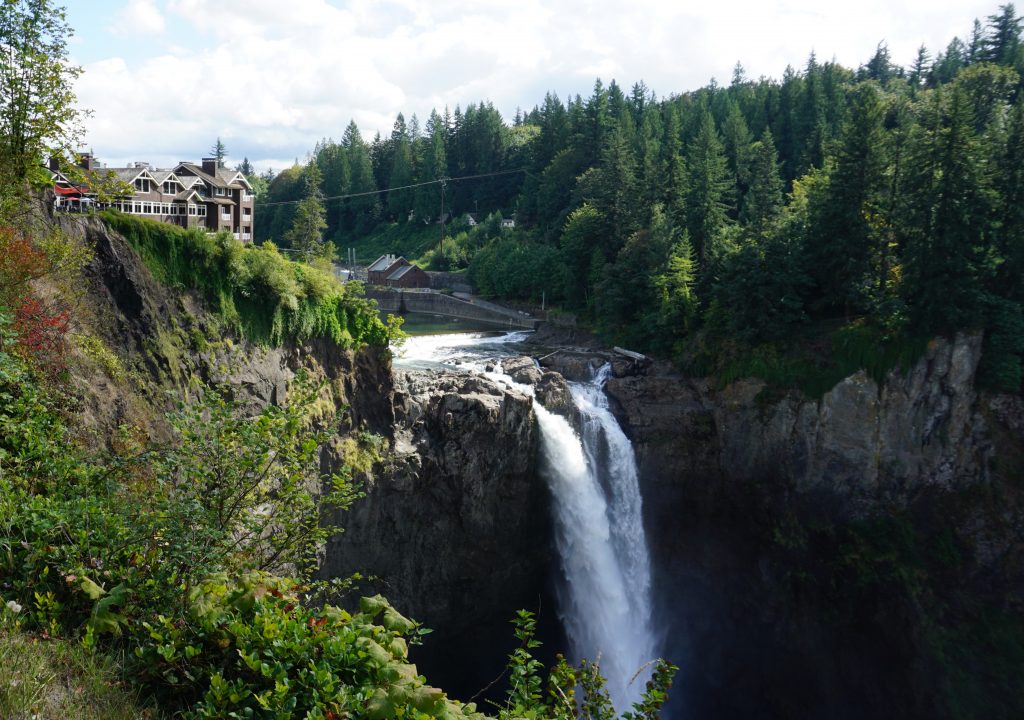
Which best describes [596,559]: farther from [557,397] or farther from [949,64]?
[949,64]

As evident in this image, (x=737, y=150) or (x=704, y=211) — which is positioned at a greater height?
(x=737, y=150)

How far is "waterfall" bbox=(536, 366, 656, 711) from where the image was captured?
30188 mm

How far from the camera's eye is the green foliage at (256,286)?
19.9 meters

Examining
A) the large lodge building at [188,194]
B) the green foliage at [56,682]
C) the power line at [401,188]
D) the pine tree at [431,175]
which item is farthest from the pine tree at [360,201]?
the green foliage at [56,682]

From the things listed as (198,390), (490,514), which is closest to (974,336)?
(490,514)

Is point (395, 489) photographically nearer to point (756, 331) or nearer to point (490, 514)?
point (490, 514)

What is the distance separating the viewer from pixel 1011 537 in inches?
1217

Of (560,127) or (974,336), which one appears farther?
(560,127)

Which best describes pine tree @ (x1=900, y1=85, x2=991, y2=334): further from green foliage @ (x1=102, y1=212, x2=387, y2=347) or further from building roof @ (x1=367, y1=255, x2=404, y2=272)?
building roof @ (x1=367, y1=255, x2=404, y2=272)

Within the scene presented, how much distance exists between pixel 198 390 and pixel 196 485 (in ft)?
37.5

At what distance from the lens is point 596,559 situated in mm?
30812

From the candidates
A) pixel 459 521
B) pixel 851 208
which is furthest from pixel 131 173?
pixel 851 208

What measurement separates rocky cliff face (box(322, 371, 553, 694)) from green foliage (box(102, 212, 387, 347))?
11.3 feet

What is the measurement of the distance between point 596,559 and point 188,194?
78.2ft
